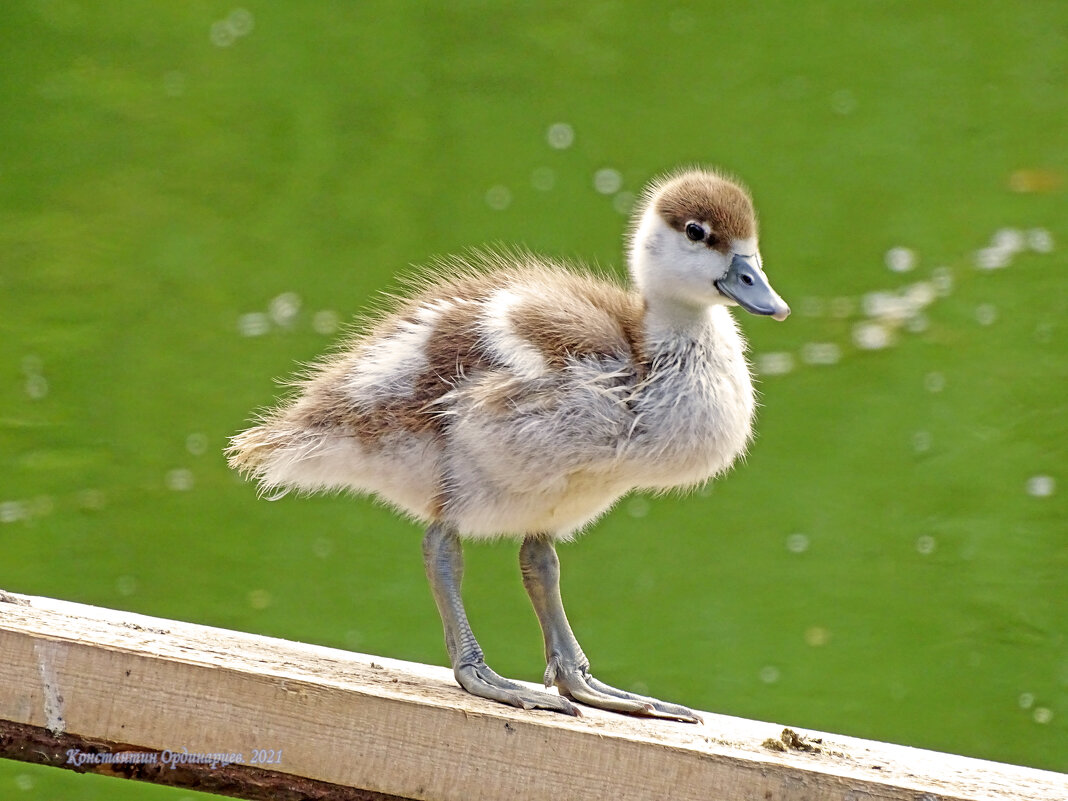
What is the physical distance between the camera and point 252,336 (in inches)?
111

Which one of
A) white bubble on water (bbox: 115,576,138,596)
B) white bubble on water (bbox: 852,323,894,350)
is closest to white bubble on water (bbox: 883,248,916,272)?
white bubble on water (bbox: 852,323,894,350)

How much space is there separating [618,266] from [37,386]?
43.9 inches

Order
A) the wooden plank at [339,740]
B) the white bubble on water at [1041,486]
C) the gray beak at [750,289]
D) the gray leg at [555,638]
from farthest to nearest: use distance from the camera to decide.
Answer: the white bubble on water at [1041,486] → the gray leg at [555,638] → the gray beak at [750,289] → the wooden plank at [339,740]

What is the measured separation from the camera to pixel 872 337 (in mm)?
2848

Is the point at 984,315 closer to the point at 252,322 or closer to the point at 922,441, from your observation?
the point at 922,441

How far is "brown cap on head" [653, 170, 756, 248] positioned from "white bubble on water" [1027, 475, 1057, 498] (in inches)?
55.4

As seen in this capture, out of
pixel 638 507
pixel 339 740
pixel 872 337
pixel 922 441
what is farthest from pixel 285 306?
pixel 339 740

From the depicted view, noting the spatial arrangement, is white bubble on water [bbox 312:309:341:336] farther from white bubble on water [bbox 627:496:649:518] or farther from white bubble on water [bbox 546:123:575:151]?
white bubble on water [bbox 627:496:649:518]

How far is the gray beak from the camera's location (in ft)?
5.01

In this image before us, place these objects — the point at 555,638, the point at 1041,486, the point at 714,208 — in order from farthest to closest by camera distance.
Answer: the point at 1041,486 → the point at 555,638 → the point at 714,208

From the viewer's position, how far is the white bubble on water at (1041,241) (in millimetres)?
2773

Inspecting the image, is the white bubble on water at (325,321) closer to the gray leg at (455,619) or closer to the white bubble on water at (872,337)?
the white bubble on water at (872,337)

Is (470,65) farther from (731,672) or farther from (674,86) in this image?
(731,672)

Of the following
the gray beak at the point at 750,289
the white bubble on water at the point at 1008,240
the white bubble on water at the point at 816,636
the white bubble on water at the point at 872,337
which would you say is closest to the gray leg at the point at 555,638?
the gray beak at the point at 750,289
